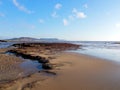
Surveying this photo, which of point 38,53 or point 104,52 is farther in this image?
point 104,52

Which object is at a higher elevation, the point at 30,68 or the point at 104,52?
the point at 30,68

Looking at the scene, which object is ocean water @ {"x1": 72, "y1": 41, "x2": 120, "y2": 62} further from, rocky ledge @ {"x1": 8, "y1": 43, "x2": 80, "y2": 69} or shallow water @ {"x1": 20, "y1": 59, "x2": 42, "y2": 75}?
shallow water @ {"x1": 20, "y1": 59, "x2": 42, "y2": 75}

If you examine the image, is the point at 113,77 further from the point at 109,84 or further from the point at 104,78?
the point at 109,84

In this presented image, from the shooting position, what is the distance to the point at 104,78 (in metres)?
9.20

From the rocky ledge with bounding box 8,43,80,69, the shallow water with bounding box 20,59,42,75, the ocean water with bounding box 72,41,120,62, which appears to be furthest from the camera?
the ocean water with bounding box 72,41,120,62

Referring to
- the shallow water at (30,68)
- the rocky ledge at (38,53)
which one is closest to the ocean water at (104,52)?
the rocky ledge at (38,53)

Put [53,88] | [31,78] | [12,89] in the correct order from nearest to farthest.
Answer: [12,89]
[53,88]
[31,78]

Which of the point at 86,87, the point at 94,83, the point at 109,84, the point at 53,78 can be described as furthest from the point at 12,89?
the point at 109,84

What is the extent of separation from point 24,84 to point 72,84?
7.64ft

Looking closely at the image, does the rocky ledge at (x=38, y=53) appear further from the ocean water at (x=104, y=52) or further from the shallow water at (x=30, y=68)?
the ocean water at (x=104, y=52)

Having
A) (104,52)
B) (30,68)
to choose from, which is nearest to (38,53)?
(30,68)

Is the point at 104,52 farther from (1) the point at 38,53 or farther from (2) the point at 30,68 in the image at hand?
(2) the point at 30,68

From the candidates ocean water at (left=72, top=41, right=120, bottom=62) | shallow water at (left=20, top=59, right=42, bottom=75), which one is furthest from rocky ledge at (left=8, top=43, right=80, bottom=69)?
ocean water at (left=72, top=41, right=120, bottom=62)

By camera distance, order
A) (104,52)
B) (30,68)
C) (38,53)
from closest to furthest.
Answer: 1. (30,68)
2. (38,53)
3. (104,52)
